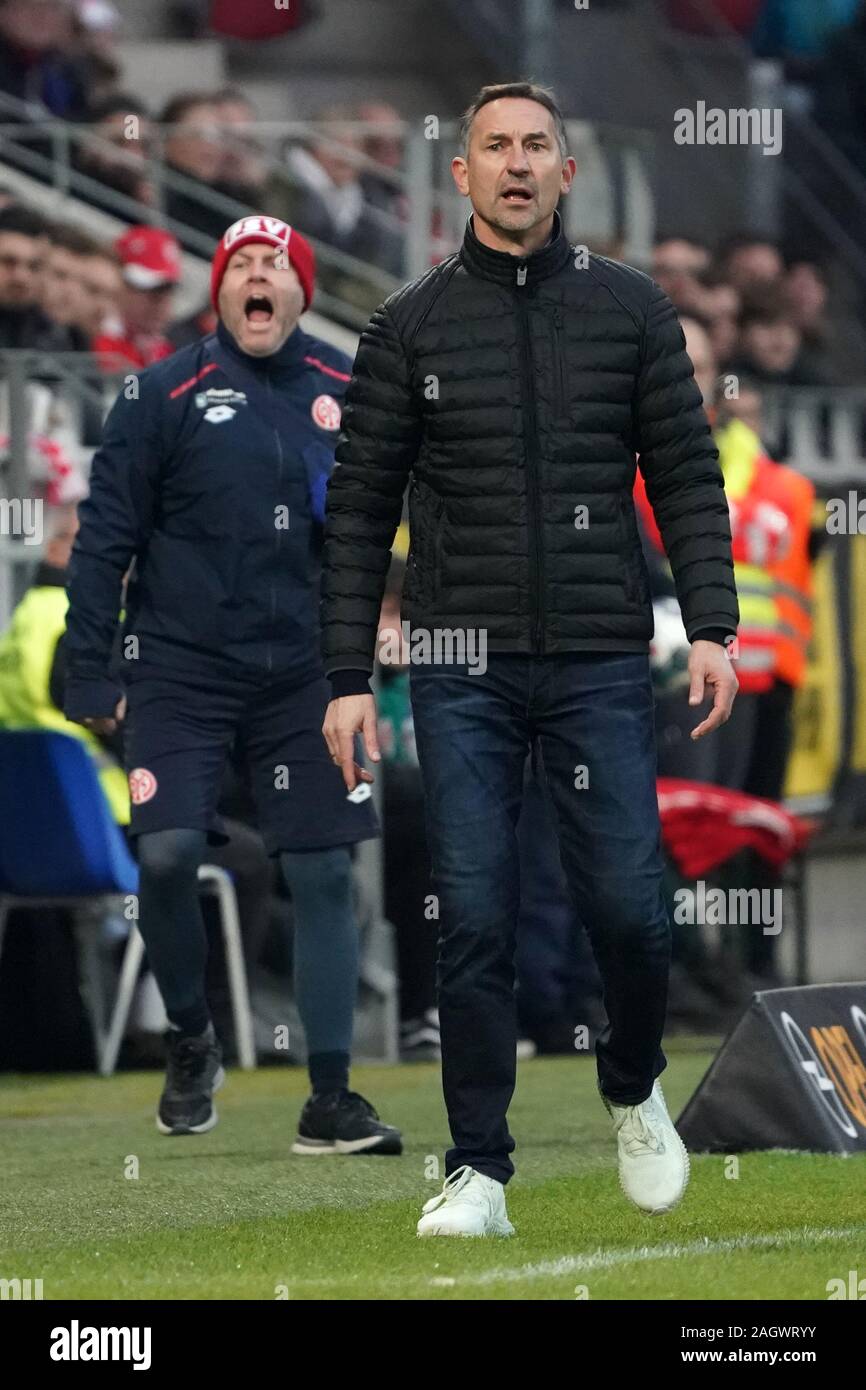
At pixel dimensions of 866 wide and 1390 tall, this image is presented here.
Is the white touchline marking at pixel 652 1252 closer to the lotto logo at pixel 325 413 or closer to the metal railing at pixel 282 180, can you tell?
the lotto logo at pixel 325 413

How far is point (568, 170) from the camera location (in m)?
5.60

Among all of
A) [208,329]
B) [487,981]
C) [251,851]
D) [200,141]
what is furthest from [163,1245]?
[200,141]

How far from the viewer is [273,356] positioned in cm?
759

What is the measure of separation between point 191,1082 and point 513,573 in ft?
8.68

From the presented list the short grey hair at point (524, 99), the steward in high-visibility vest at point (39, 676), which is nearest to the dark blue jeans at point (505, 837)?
the short grey hair at point (524, 99)

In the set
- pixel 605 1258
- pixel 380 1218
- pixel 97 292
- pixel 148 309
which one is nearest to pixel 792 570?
pixel 148 309

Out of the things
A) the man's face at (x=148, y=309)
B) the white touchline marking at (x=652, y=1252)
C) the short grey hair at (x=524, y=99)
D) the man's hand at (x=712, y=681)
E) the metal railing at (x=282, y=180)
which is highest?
the metal railing at (x=282, y=180)

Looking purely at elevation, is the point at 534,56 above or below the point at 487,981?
above

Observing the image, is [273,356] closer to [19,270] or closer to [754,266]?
[19,270]

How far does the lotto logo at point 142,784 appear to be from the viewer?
7473mm

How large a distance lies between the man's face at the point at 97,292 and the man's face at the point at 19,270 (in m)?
0.23

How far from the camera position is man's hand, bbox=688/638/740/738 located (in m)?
5.38
